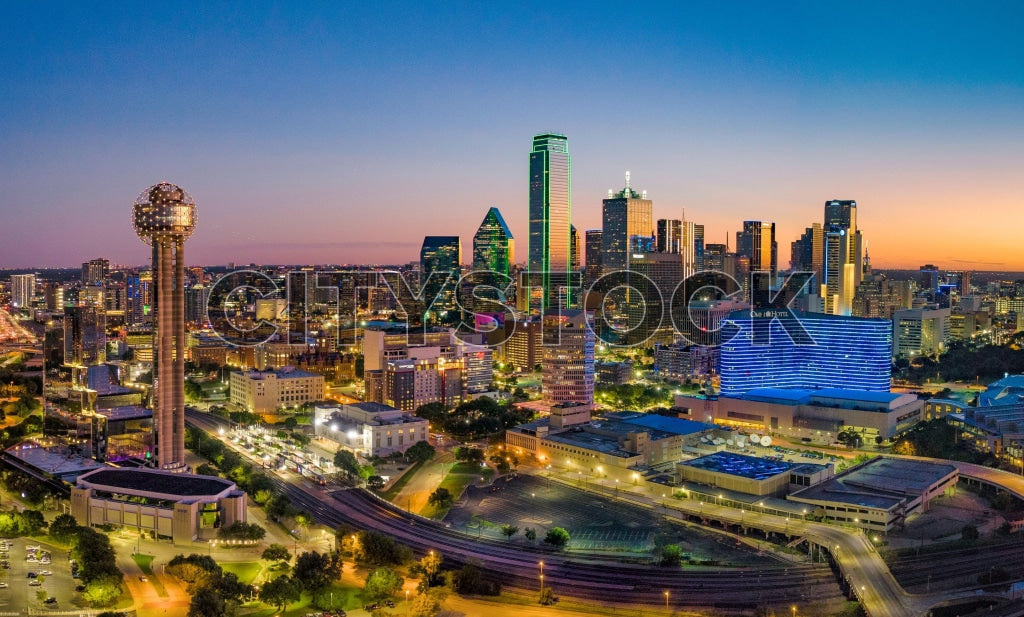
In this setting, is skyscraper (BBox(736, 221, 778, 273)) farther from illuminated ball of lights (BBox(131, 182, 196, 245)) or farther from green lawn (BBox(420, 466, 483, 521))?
illuminated ball of lights (BBox(131, 182, 196, 245))

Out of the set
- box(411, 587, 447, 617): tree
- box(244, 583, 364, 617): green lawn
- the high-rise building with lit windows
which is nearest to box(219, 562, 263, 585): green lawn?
box(244, 583, 364, 617): green lawn

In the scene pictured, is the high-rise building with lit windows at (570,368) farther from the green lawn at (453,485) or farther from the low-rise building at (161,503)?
the low-rise building at (161,503)

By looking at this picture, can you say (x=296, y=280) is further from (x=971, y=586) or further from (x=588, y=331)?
(x=971, y=586)

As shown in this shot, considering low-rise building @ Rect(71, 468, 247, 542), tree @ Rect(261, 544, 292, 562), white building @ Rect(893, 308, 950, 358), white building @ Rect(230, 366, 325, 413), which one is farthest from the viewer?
white building @ Rect(893, 308, 950, 358)

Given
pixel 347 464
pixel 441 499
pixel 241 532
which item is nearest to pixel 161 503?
pixel 241 532

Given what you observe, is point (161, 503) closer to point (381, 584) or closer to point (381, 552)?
point (381, 552)

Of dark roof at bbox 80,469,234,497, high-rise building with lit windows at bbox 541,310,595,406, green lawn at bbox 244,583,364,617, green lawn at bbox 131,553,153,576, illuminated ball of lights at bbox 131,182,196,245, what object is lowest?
green lawn at bbox 244,583,364,617
